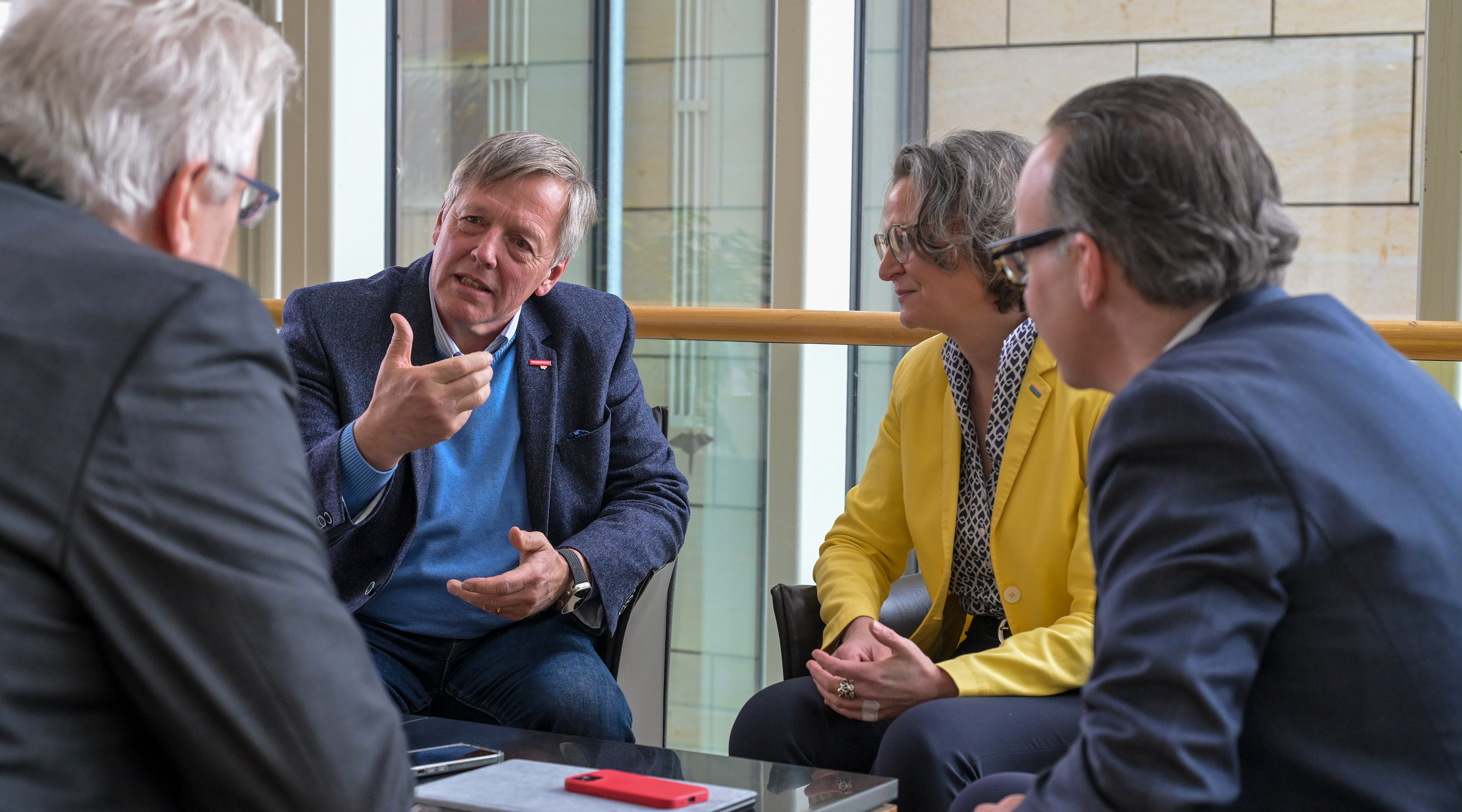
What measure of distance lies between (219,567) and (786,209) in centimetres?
231

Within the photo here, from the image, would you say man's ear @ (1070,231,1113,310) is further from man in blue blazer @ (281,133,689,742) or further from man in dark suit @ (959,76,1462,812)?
man in blue blazer @ (281,133,689,742)

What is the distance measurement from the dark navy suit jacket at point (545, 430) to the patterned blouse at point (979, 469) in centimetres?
50

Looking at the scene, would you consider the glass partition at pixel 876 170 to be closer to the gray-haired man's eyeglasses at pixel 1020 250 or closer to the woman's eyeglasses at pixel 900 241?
the woman's eyeglasses at pixel 900 241

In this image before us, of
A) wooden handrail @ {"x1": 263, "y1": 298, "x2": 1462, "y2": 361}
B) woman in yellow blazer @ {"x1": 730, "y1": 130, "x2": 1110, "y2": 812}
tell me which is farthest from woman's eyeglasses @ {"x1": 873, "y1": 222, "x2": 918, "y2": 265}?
wooden handrail @ {"x1": 263, "y1": 298, "x2": 1462, "y2": 361}

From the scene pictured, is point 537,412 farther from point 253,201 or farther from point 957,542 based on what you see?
point 253,201

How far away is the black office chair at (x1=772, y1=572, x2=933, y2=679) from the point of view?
199 cm

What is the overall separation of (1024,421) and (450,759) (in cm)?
93

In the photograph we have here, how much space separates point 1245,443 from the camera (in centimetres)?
90

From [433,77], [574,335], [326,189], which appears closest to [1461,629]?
[574,335]

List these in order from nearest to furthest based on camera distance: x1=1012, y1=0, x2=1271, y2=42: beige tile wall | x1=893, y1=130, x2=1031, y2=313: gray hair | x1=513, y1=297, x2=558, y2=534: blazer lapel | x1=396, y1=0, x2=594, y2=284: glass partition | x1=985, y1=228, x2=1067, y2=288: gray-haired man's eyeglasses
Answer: x1=985, y1=228, x2=1067, y2=288: gray-haired man's eyeglasses
x1=893, y1=130, x2=1031, y2=313: gray hair
x1=513, y1=297, x2=558, y2=534: blazer lapel
x1=1012, y1=0, x2=1271, y2=42: beige tile wall
x1=396, y1=0, x2=594, y2=284: glass partition

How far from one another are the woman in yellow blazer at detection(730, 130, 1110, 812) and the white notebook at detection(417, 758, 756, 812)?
0.39 meters

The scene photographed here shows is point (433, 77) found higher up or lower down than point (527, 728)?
higher up

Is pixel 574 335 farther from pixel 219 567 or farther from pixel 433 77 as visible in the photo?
pixel 433 77

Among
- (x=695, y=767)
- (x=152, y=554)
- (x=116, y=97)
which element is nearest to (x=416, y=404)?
(x=695, y=767)
